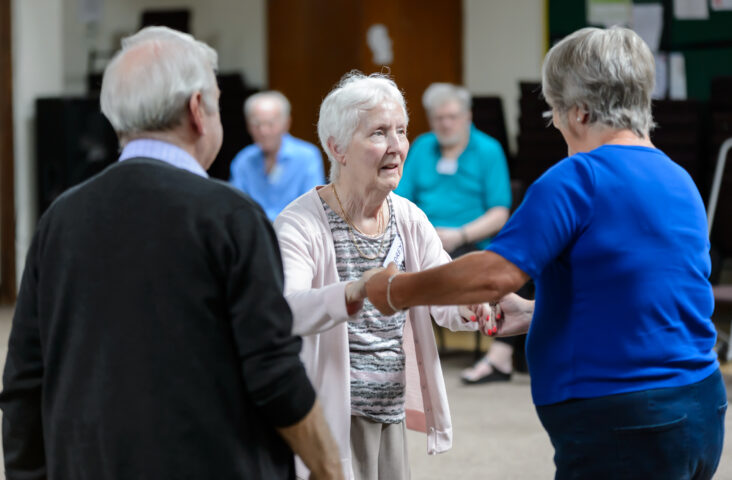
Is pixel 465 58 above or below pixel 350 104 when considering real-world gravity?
above

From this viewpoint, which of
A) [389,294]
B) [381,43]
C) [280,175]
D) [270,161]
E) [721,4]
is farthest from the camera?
[381,43]

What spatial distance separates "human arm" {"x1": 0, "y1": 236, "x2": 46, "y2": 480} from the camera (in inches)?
59.6

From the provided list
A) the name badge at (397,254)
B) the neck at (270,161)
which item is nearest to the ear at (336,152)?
the name badge at (397,254)

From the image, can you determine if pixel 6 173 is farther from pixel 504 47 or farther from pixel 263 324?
pixel 263 324

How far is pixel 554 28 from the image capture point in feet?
23.9

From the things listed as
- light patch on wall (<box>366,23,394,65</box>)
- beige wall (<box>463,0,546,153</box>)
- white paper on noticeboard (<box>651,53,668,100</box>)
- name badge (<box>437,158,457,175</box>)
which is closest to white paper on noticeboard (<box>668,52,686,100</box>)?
white paper on noticeboard (<box>651,53,668,100</box>)

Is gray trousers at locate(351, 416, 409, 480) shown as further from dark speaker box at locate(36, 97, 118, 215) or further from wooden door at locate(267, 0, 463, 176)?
dark speaker box at locate(36, 97, 118, 215)

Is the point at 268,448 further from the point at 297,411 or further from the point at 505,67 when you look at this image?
the point at 505,67

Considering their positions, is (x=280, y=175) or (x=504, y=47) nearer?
(x=280, y=175)

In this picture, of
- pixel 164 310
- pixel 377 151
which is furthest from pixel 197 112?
pixel 377 151

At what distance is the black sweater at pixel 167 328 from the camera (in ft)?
4.55

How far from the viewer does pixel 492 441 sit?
13.4ft

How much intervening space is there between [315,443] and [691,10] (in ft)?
20.7

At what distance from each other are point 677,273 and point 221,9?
748 cm
